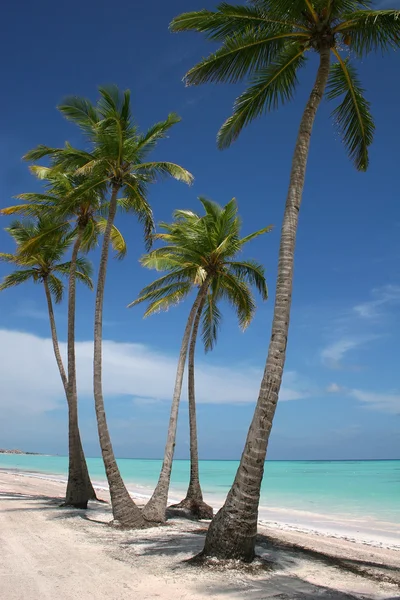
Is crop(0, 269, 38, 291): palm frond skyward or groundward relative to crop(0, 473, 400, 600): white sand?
skyward

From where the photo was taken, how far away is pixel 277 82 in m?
9.84

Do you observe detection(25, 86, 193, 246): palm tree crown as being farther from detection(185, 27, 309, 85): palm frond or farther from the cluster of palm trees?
detection(185, 27, 309, 85): palm frond

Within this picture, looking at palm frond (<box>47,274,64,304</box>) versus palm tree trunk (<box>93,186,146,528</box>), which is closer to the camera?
palm tree trunk (<box>93,186,146,528</box>)

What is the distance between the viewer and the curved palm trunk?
49.1 feet

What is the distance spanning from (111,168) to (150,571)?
373 inches

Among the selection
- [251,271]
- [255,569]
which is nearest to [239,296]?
[251,271]

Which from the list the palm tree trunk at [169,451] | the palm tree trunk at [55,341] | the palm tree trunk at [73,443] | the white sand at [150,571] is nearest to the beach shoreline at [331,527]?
the palm tree trunk at [169,451]

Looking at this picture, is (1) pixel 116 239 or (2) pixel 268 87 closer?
(2) pixel 268 87

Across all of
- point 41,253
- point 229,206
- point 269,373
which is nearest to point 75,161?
point 229,206

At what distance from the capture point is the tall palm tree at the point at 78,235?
1430 centimetres

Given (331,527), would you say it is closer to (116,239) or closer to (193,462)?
(193,462)

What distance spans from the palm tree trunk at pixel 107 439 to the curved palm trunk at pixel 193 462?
372cm

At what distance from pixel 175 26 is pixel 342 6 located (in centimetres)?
305

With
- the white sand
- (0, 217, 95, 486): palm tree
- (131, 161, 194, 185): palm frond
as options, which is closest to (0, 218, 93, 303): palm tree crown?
(0, 217, 95, 486): palm tree
